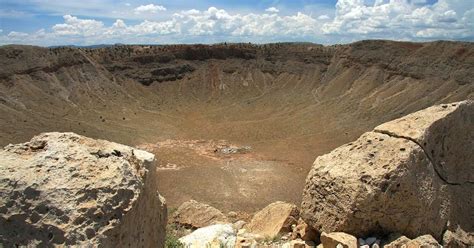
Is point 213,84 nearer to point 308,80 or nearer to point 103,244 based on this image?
point 308,80

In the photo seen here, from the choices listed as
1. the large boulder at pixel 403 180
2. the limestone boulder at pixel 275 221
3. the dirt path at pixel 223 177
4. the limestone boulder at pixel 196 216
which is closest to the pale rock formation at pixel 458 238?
the large boulder at pixel 403 180

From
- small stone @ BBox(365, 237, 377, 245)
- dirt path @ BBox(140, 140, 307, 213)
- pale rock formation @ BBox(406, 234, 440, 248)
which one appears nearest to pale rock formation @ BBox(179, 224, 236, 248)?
small stone @ BBox(365, 237, 377, 245)

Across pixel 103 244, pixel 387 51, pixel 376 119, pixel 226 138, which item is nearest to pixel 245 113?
pixel 226 138

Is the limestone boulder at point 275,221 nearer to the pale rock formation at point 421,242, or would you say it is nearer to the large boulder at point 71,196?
the pale rock formation at point 421,242

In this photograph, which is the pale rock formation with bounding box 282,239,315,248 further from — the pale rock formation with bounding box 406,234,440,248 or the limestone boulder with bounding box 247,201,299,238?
the pale rock formation with bounding box 406,234,440,248

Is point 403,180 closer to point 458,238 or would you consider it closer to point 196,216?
point 458,238

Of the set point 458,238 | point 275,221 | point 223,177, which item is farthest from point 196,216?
point 223,177

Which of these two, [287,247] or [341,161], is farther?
[341,161]
